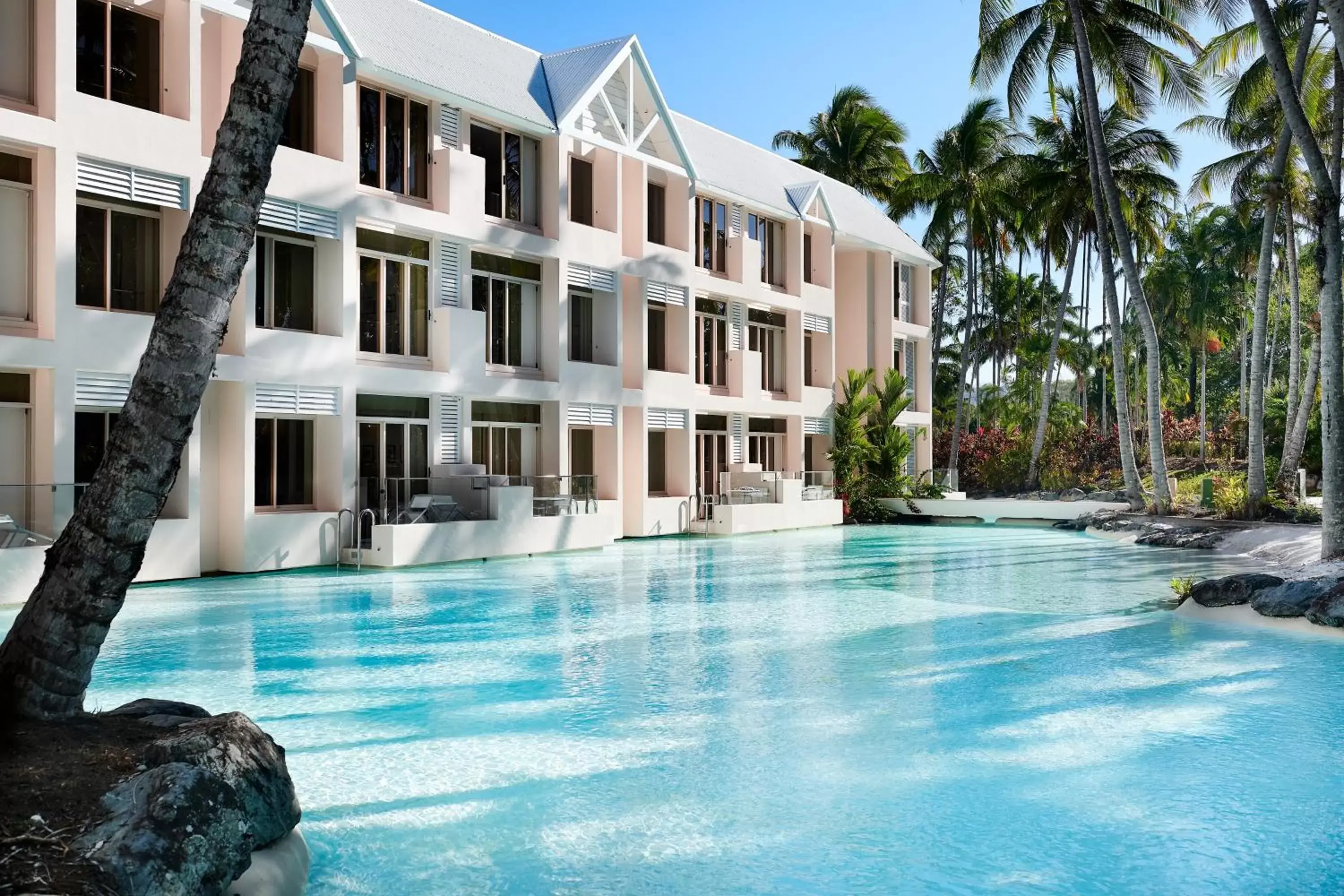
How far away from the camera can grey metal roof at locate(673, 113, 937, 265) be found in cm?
2916

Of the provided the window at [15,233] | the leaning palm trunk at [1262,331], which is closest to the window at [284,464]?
the window at [15,233]

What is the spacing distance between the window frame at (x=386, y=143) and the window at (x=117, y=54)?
3.31 meters

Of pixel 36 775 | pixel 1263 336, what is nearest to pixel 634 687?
pixel 36 775

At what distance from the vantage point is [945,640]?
11586 mm

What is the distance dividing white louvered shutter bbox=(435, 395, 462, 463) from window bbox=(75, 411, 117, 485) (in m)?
6.05

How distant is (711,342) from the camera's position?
29.2 m

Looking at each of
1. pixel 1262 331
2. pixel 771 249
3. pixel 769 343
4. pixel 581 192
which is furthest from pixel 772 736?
pixel 771 249

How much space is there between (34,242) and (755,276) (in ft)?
59.3

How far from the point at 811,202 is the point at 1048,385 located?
10750 mm

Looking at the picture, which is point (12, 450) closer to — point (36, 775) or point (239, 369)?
point (239, 369)

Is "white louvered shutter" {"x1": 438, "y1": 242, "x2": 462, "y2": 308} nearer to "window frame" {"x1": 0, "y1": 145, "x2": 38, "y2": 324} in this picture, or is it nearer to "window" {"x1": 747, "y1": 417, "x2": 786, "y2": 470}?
"window frame" {"x1": 0, "y1": 145, "x2": 38, "y2": 324}

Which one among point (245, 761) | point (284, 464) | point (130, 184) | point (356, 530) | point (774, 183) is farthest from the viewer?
point (774, 183)

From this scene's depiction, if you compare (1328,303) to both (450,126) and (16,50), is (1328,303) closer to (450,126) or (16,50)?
(450,126)

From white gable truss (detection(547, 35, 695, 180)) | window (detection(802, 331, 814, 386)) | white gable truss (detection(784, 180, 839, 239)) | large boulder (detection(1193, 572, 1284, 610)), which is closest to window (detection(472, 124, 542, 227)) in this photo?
white gable truss (detection(547, 35, 695, 180))
